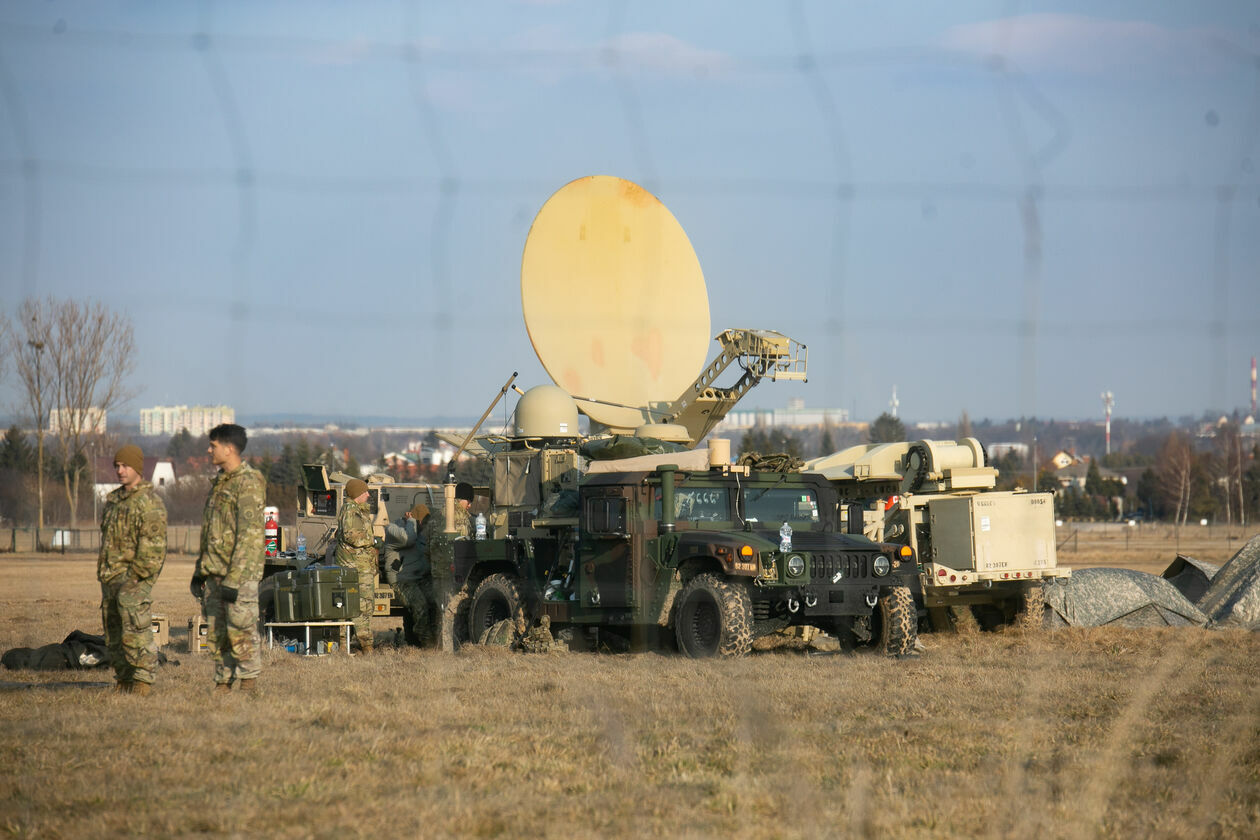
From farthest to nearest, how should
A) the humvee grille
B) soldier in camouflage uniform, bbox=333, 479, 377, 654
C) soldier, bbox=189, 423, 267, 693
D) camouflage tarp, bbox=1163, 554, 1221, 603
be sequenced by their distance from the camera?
camouflage tarp, bbox=1163, 554, 1221, 603
soldier in camouflage uniform, bbox=333, 479, 377, 654
the humvee grille
soldier, bbox=189, 423, 267, 693

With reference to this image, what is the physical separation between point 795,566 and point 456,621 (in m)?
4.85

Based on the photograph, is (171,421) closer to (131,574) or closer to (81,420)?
(81,420)

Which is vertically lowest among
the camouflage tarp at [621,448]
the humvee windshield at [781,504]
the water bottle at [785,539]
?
the water bottle at [785,539]

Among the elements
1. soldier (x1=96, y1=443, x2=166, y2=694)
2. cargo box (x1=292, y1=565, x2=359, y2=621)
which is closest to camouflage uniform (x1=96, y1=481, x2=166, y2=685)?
soldier (x1=96, y1=443, x2=166, y2=694)

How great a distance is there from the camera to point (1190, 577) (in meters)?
18.3

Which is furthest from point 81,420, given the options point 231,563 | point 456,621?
point 231,563

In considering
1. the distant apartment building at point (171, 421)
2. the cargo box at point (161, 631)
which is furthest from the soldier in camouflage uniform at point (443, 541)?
the distant apartment building at point (171, 421)

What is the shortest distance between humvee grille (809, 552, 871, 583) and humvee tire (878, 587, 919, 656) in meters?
0.44

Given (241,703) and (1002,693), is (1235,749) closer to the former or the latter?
(1002,693)

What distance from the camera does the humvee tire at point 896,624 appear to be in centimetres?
1303

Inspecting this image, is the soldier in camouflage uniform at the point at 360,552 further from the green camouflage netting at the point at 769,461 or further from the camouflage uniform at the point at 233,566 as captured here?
the camouflage uniform at the point at 233,566

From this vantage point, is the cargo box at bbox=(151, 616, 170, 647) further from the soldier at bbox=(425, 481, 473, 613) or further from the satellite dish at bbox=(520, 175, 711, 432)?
the satellite dish at bbox=(520, 175, 711, 432)

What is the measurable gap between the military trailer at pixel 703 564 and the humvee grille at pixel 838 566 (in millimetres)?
11

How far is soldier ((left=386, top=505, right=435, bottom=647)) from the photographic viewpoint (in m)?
16.7
